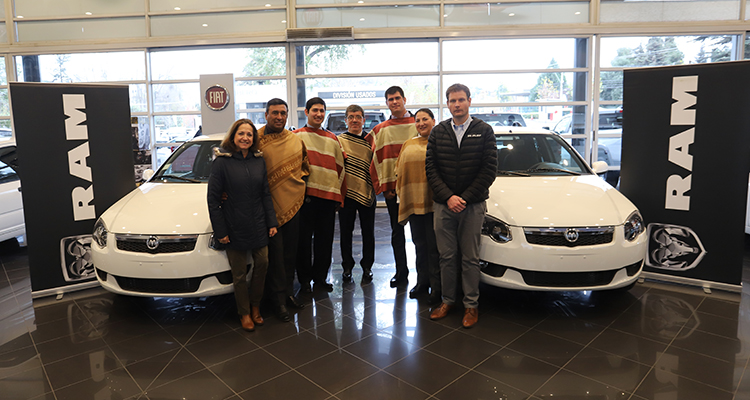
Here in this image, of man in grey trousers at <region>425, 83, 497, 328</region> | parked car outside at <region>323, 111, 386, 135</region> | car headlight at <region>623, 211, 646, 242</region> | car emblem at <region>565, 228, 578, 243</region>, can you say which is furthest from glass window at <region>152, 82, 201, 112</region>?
car headlight at <region>623, 211, 646, 242</region>

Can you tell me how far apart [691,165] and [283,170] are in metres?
3.47

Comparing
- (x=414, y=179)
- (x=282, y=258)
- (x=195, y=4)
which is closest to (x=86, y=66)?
(x=195, y=4)

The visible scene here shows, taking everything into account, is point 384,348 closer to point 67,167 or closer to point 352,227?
point 352,227

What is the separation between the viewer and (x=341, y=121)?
905cm

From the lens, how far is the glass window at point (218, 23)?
380 inches

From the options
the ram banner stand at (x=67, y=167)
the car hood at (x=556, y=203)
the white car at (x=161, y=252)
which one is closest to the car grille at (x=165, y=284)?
the white car at (x=161, y=252)

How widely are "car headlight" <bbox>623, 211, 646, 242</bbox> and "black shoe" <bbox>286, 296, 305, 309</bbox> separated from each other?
2.53 meters

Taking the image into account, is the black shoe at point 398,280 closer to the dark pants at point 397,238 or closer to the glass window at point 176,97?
the dark pants at point 397,238

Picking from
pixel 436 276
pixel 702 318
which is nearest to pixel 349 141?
pixel 436 276

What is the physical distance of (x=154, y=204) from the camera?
12.4 ft

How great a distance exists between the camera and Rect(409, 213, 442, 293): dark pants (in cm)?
392

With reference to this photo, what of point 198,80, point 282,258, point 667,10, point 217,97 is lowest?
point 282,258

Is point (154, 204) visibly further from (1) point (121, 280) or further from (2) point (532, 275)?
(2) point (532, 275)

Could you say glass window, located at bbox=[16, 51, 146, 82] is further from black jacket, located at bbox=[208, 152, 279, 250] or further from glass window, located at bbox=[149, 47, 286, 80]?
black jacket, located at bbox=[208, 152, 279, 250]
